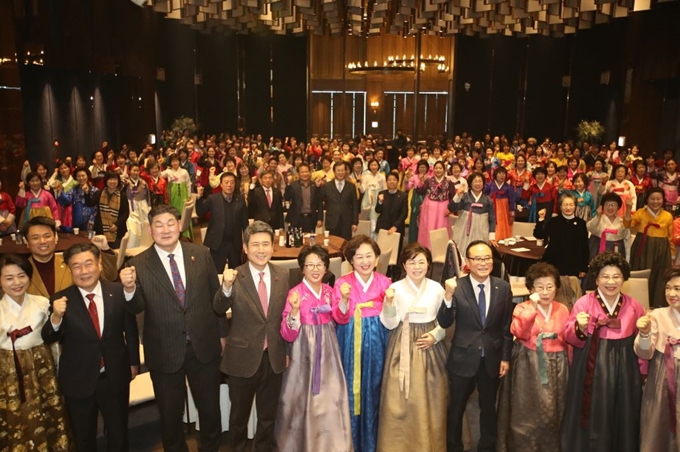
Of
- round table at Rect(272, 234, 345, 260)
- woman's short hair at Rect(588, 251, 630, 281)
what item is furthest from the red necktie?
woman's short hair at Rect(588, 251, 630, 281)

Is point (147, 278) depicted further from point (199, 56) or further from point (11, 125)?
point (199, 56)

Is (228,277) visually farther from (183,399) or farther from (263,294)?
(183,399)

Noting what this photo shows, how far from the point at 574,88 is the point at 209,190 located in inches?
571

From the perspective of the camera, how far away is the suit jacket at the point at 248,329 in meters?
3.66

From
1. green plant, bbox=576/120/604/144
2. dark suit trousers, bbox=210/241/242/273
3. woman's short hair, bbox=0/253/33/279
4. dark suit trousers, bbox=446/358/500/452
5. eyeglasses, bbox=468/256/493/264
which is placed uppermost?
green plant, bbox=576/120/604/144

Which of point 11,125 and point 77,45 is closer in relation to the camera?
point 11,125

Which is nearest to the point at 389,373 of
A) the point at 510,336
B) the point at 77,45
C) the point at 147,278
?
the point at 510,336

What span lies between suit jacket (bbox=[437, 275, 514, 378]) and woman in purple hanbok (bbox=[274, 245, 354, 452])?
0.72m

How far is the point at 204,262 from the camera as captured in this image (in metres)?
3.74

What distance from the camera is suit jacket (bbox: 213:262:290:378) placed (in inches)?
144

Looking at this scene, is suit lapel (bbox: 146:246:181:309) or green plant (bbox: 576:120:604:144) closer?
suit lapel (bbox: 146:246:181:309)

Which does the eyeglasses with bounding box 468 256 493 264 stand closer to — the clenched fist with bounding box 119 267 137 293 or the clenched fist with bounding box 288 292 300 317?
the clenched fist with bounding box 288 292 300 317

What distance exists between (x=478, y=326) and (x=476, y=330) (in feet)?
0.09

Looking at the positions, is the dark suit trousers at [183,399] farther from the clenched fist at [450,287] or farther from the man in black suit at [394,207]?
the man in black suit at [394,207]
